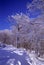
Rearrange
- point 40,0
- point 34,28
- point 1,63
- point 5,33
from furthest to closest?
point 5,33 → point 34,28 → point 40,0 → point 1,63

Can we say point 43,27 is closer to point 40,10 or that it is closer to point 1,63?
point 40,10

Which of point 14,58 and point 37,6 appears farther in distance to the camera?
point 37,6

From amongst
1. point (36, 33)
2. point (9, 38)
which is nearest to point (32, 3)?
point (36, 33)

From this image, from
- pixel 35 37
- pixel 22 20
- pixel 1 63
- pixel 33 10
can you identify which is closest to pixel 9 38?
pixel 22 20

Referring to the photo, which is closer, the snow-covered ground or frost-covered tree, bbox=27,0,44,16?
the snow-covered ground

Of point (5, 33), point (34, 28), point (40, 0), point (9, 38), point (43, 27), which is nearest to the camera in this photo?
point (40, 0)

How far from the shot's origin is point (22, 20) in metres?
13.6

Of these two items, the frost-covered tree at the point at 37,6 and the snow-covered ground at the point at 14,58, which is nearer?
the snow-covered ground at the point at 14,58

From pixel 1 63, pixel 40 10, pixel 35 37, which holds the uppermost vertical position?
pixel 40 10

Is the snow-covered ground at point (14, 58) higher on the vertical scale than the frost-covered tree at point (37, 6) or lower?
lower

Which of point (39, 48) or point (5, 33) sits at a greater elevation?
point (5, 33)

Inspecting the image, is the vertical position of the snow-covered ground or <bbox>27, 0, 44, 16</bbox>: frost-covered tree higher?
<bbox>27, 0, 44, 16</bbox>: frost-covered tree

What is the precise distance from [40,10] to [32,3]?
77cm

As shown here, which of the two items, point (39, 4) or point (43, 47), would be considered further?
point (43, 47)
